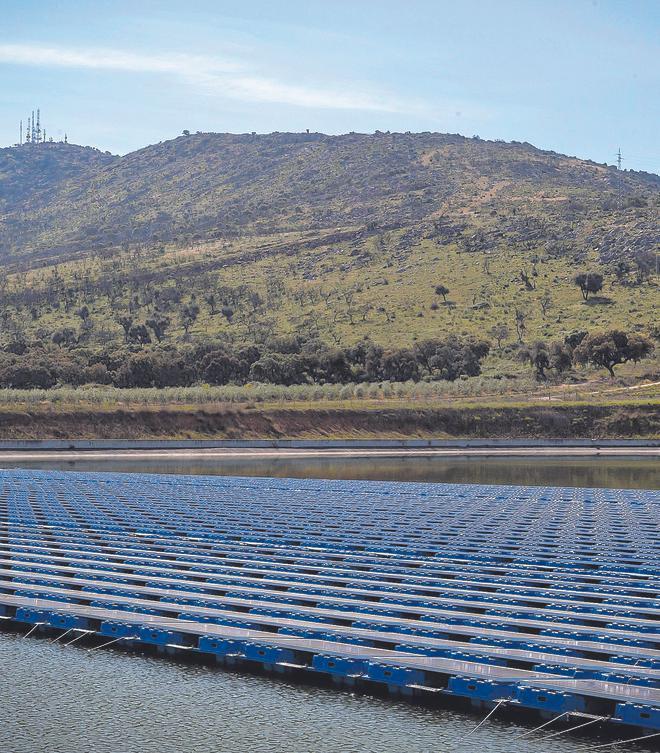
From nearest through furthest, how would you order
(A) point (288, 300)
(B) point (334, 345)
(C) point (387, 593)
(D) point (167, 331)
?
(C) point (387, 593), (B) point (334, 345), (D) point (167, 331), (A) point (288, 300)

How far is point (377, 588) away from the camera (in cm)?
2294

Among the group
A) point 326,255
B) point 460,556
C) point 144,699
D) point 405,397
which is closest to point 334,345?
point 405,397

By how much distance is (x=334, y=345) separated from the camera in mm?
106812

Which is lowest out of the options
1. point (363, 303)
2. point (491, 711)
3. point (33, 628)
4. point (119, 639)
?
point (33, 628)

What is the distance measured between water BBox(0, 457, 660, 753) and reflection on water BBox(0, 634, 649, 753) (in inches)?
0.6

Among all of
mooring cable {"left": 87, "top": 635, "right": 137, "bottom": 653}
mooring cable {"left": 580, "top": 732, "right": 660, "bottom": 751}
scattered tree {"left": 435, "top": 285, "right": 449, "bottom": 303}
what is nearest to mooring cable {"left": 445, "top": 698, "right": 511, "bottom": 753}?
mooring cable {"left": 580, "top": 732, "right": 660, "bottom": 751}

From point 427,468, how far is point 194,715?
44.6 m

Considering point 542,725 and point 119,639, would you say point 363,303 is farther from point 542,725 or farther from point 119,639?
point 542,725

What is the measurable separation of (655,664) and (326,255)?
140690 mm

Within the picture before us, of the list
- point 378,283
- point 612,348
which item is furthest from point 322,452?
point 378,283

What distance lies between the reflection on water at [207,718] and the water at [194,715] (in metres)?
0.02

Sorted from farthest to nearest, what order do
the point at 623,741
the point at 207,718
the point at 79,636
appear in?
the point at 79,636 < the point at 207,718 < the point at 623,741

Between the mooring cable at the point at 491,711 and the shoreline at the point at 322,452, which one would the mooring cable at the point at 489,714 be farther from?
the shoreline at the point at 322,452

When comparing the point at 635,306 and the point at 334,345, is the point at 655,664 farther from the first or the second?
the point at 635,306
